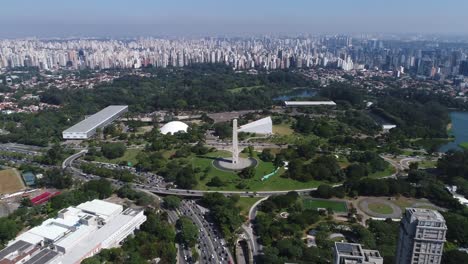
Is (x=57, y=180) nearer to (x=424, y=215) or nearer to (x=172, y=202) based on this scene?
Answer: (x=172, y=202)

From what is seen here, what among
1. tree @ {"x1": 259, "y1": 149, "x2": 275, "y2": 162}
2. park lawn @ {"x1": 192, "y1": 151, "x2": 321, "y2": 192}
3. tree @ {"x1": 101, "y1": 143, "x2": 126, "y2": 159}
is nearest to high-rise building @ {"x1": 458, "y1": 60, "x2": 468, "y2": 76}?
tree @ {"x1": 259, "y1": 149, "x2": 275, "y2": 162}

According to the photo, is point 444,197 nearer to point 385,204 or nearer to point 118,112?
point 385,204

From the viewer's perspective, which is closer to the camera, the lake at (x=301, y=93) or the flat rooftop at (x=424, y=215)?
the flat rooftop at (x=424, y=215)

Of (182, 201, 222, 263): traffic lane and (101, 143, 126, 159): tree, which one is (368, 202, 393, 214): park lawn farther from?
(101, 143, 126, 159): tree

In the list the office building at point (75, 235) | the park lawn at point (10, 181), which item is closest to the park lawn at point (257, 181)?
the office building at point (75, 235)

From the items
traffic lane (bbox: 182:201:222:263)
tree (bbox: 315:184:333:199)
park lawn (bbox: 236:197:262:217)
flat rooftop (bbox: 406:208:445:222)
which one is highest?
flat rooftop (bbox: 406:208:445:222)

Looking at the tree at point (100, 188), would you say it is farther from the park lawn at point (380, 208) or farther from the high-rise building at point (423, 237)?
the high-rise building at point (423, 237)
